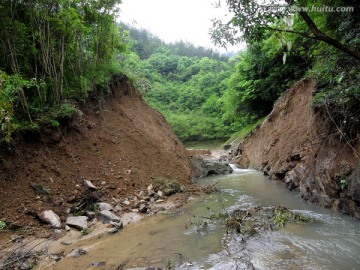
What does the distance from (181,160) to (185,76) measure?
44.9 metres

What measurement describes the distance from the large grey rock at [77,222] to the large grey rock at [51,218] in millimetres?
209

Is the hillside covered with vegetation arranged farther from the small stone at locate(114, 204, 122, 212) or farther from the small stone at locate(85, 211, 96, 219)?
the small stone at locate(114, 204, 122, 212)

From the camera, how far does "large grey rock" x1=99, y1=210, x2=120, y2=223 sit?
6.20 metres

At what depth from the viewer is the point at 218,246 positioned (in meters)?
4.81

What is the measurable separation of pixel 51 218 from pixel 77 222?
0.53 meters

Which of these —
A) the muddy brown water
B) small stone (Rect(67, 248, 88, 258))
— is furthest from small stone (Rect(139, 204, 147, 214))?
small stone (Rect(67, 248, 88, 258))

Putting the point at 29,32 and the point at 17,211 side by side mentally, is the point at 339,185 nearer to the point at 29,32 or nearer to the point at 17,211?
the point at 17,211

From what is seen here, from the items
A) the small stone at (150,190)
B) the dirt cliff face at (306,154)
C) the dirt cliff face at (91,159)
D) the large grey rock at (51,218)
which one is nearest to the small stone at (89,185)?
the dirt cliff face at (91,159)

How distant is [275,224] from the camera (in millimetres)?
5738

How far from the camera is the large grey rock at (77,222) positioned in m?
5.81

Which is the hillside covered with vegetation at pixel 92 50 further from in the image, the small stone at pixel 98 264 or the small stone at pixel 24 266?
the small stone at pixel 98 264

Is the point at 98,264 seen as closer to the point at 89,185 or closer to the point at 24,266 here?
the point at 24,266

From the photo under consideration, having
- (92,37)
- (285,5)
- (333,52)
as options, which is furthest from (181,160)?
(285,5)

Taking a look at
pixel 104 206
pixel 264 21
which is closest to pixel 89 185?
pixel 104 206
